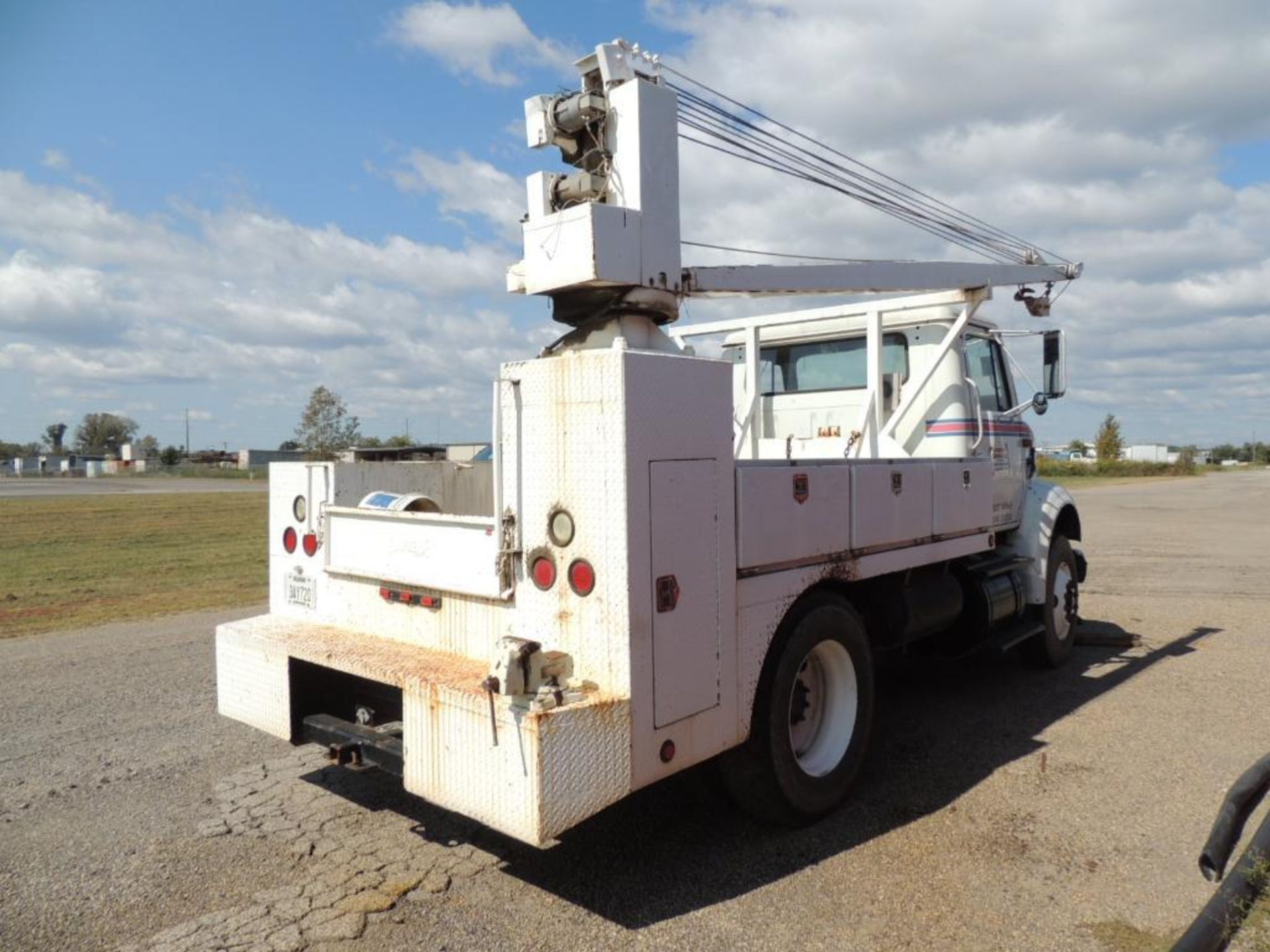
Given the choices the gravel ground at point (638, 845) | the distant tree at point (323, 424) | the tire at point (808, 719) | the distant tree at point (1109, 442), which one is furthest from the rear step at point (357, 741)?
the distant tree at point (1109, 442)

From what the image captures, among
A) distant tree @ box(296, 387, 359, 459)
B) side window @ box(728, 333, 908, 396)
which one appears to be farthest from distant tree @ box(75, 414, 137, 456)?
side window @ box(728, 333, 908, 396)

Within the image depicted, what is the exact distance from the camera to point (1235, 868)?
324 cm

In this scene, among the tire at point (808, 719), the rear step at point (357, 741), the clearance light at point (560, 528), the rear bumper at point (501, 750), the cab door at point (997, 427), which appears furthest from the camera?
the cab door at point (997, 427)

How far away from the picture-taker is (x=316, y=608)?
450 centimetres

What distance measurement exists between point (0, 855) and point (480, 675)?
2.22 m

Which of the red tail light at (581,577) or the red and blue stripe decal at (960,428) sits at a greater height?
the red and blue stripe decal at (960,428)

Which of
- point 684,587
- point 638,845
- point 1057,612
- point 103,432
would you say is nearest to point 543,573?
point 684,587

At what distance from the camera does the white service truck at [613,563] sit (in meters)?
3.19

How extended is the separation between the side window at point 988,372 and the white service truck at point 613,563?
58 cm

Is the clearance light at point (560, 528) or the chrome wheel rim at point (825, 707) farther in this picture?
the chrome wheel rim at point (825, 707)

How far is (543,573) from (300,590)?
5.81 ft

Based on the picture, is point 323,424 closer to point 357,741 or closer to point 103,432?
point 357,741

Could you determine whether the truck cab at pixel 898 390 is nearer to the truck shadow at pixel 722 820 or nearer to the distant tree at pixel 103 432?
the truck shadow at pixel 722 820

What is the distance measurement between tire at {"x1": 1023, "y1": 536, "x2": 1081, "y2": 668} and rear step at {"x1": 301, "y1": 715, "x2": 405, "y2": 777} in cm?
515
